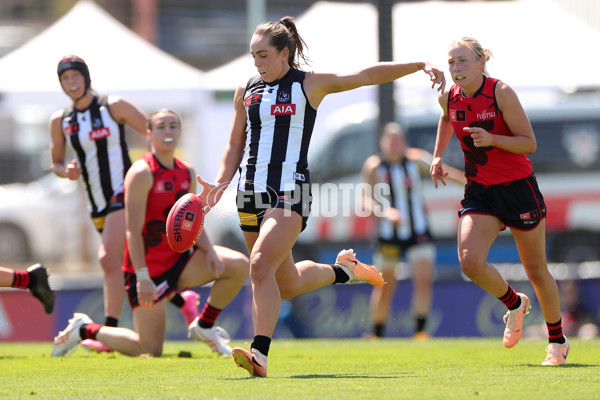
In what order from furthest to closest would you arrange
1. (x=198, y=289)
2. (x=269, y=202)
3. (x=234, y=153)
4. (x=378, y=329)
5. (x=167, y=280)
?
(x=198, y=289) < (x=378, y=329) < (x=167, y=280) < (x=234, y=153) < (x=269, y=202)

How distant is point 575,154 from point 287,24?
11322 mm

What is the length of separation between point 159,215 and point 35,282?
1.23m

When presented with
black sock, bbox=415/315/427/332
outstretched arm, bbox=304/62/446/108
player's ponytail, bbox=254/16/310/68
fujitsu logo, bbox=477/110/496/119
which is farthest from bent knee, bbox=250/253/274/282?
black sock, bbox=415/315/427/332

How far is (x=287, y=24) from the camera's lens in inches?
234

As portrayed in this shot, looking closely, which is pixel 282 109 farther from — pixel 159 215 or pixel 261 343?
pixel 159 215

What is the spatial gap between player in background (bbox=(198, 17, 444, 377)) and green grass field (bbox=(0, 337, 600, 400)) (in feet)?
1.57

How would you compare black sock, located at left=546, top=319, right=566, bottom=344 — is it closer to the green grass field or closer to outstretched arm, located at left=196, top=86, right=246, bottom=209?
the green grass field

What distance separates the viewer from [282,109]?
5707mm

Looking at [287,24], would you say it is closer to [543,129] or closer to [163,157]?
[163,157]

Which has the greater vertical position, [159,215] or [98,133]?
[98,133]

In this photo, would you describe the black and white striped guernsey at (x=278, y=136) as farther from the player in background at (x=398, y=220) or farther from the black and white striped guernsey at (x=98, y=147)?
the player in background at (x=398, y=220)

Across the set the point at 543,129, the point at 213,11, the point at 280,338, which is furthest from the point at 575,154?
the point at 213,11

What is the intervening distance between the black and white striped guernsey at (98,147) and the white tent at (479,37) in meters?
7.28

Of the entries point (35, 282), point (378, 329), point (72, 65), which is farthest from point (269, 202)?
point (378, 329)
